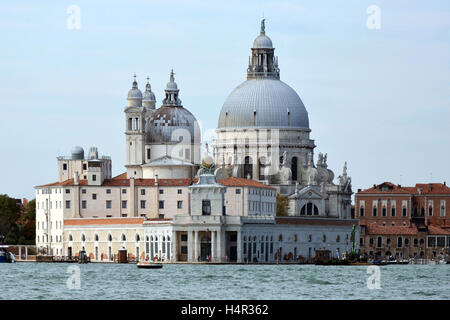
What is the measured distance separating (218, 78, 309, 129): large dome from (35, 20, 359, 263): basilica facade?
0.27ft

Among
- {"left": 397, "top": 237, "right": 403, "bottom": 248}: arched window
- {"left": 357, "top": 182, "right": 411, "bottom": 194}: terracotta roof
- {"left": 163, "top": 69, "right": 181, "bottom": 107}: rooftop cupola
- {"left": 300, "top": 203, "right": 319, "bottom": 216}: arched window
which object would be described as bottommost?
{"left": 397, "top": 237, "right": 403, "bottom": 248}: arched window

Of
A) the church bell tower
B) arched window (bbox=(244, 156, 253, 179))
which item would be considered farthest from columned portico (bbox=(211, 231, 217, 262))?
arched window (bbox=(244, 156, 253, 179))

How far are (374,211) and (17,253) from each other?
A: 1627 inches

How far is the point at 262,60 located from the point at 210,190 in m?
25.3

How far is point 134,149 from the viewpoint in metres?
139

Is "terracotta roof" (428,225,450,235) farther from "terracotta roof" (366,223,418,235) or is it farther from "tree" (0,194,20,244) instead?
"tree" (0,194,20,244)

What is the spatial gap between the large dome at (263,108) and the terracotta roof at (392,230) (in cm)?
1531

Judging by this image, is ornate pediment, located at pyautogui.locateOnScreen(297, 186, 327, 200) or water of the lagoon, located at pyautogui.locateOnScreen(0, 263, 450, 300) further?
ornate pediment, located at pyautogui.locateOnScreen(297, 186, 327, 200)

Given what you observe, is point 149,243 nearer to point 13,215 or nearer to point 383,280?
point 13,215

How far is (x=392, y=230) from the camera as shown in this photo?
151 metres

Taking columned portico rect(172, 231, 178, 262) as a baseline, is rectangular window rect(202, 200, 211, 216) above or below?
above

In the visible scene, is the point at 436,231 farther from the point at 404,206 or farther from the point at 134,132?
the point at 134,132

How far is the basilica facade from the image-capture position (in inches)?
4754
